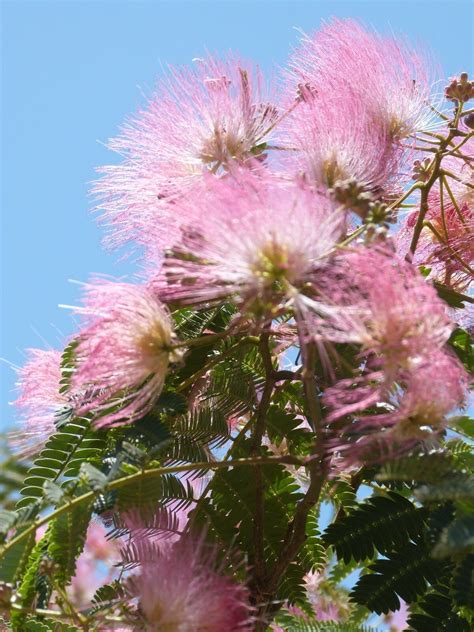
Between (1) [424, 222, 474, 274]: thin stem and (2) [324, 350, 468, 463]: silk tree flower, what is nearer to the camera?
(2) [324, 350, 468, 463]: silk tree flower

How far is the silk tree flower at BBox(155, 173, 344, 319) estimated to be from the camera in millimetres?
1998

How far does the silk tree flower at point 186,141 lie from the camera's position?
2.51 meters

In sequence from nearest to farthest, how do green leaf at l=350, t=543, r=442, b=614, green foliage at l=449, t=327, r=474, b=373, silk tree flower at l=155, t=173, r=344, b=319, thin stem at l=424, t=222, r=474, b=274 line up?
silk tree flower at l=155, t=173, r=344, b=319 < green leaf at l=350, t=543, r=442, b=614 < green foliage at l=449, t=327, r=474, b=373 < thin stem at l=424, t=222, r=474, b=274

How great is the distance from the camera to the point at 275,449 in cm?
267

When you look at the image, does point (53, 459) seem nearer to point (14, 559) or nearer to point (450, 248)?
point (14, 559)

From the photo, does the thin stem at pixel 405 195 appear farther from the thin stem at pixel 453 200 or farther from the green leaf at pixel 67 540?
the green leaf at pixel 67 540

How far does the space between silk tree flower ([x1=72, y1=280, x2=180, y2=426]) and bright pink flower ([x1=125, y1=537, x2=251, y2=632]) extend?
29cm

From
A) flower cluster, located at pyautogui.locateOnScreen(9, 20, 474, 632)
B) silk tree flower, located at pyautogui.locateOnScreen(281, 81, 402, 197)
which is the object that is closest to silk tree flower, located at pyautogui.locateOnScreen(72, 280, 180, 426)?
flower cluster, located at pyautogui.locateOnScreen(9, 20, 474, 632)

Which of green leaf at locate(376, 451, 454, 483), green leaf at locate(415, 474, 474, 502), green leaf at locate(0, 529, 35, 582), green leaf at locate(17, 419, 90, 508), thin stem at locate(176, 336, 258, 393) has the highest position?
thin stem at locate(176, 336, 258, 393)

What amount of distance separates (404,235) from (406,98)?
1.04 feet

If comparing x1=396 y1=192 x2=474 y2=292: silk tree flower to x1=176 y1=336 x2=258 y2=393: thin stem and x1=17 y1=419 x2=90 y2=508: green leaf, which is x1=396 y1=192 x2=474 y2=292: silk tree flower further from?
x1=17 y1=419 x2=90 y2=508: green leaf

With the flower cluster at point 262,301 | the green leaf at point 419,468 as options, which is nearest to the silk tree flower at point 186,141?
the flower cluster at point 262,301

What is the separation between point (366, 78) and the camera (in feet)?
8.47

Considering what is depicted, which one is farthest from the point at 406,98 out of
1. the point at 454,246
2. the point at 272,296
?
the point at 272,296
